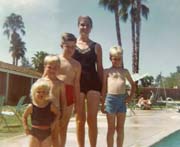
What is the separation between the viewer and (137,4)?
3862 cm

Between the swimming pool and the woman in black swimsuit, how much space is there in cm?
304

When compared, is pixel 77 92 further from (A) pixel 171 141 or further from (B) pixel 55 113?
(A) pixel 171 141

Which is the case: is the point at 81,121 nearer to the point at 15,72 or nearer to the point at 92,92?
the point at 92,92

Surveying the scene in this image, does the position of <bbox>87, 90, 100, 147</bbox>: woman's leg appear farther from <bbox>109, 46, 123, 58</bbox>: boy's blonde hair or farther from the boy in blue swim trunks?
<bbox>109, 46, 123, 58</bbox>: boy's blonde hair

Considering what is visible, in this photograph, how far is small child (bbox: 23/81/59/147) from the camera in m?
4.33

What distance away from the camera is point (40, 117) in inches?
172

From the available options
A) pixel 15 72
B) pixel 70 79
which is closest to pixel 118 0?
pixel 15 72

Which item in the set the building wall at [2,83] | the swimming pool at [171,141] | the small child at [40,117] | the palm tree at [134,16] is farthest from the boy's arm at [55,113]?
the palm tree at [134,16]

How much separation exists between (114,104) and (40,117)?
1425mm

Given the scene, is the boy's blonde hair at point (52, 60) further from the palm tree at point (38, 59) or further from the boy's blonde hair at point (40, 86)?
the palm tree at point (38, 59)

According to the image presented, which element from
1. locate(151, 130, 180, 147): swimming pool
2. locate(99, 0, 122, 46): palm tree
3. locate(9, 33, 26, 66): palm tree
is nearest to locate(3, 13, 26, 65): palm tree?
→ locate(9, 33, 26, 66): palm tree

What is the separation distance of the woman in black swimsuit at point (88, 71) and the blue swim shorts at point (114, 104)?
29cm

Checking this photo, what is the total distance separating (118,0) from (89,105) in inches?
1353

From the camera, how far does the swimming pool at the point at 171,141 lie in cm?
860
